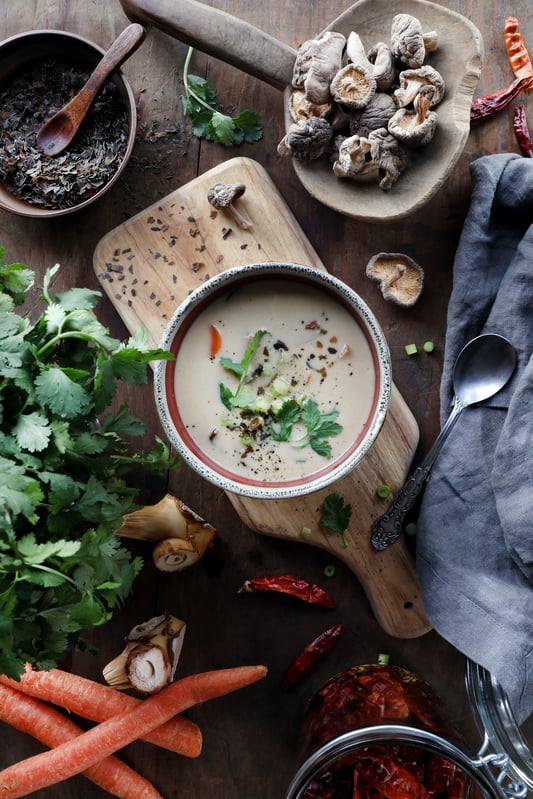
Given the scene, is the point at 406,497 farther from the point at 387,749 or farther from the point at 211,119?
the point at 211,119

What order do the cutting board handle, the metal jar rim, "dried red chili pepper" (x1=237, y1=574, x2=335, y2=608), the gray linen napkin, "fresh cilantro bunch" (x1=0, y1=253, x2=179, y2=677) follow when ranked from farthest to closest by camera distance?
1. "dried red chili pepper" (x1=237, y1=574, x2=335, y2=608)
2. the cutting board handle
3. the gray linen napkin
4. the metal jar rim
5. "fresh cilantro bunch" (x1=0, y1=253, x2=179, y2=677)

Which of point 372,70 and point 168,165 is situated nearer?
point 372,70

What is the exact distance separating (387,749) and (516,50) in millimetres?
1986

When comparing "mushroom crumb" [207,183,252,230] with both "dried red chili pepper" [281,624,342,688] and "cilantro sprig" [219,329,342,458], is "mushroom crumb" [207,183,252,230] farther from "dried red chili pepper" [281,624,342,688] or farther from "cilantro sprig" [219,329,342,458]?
"dried red chili pepper" [281,624,342,688]

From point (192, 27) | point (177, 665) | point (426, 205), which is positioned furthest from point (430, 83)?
point (177, 665)

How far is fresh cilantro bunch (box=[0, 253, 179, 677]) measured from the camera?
5.30 feet

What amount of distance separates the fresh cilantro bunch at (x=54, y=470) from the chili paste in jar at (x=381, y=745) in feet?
2.33

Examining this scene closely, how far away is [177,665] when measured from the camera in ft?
7.73

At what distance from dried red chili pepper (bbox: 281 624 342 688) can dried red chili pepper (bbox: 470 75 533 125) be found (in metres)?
1.54

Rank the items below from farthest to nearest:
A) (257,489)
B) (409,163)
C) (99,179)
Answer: (99,179) < (409,163) < (257,489)

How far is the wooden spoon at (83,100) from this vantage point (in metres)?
2.17

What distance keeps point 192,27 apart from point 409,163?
716 millimetres

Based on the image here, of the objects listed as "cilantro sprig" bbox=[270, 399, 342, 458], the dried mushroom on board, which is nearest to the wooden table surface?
the dried mushroom on board

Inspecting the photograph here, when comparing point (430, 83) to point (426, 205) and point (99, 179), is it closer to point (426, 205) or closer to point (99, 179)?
point (426, 205)
